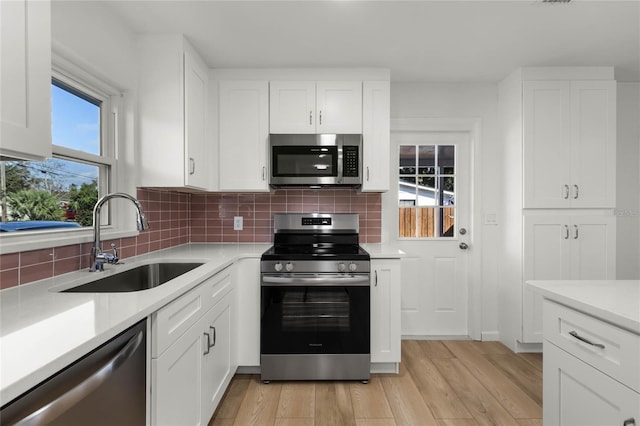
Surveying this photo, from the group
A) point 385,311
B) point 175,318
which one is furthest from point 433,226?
point 175,318

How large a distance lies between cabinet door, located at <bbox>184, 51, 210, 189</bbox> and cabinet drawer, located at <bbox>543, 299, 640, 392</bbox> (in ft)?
7.05

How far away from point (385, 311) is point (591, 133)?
2.24 m

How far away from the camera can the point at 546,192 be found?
2723 mm

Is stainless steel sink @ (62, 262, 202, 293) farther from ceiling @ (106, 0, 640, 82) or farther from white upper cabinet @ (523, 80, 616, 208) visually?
white upper cabinet @ (523, 80, 616, 208)

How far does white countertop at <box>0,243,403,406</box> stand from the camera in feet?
2.19

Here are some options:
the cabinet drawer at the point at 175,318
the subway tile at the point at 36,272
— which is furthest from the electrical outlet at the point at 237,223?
the subway tile at the point at 36,272

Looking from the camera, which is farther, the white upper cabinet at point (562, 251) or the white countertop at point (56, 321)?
the white upper cabinet at point (562, 251)

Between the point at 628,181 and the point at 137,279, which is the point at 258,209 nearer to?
the point at 137,279

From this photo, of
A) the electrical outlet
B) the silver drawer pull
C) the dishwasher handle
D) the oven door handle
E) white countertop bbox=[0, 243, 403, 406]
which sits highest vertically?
the electrical outlet

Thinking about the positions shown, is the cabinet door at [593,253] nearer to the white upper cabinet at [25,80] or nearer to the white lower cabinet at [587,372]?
the white lower cabinet at [587,372]

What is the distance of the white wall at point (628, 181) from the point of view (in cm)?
306

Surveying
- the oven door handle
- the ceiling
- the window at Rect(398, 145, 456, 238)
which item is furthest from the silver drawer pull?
the window at Rect(398, 145, 456, 238)

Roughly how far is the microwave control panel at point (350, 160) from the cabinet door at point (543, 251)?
1455 mm

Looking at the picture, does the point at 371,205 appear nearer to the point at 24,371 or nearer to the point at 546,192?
the point at 546,192
